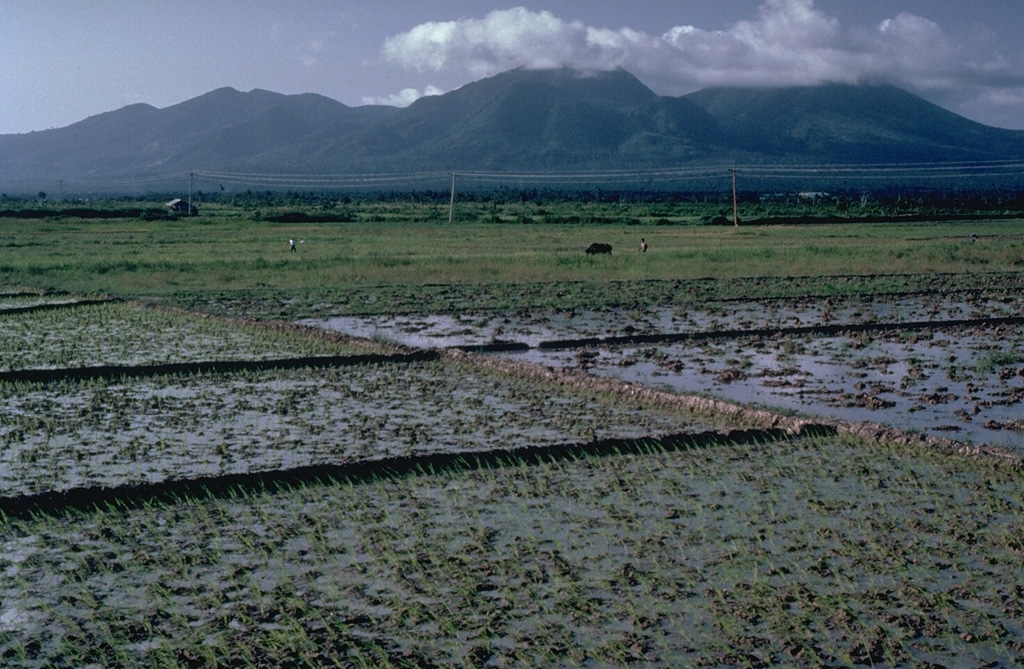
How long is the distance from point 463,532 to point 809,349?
822cm

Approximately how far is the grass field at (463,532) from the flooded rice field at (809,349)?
123cm

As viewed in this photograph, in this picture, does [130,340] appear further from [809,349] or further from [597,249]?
[597,249]

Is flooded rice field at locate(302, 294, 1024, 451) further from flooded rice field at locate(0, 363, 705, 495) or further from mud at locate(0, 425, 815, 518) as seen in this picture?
flooded rice field at locate(0, 363, 705, 495)

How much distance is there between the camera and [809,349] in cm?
1320

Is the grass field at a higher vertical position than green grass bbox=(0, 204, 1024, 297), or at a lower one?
lower

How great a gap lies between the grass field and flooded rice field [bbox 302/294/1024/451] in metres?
1.23

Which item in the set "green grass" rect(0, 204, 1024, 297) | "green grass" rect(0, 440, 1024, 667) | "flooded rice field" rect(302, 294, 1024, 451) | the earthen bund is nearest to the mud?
the earthen bund

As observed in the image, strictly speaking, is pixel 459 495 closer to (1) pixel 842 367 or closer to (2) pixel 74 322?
(1) pixel 842 367

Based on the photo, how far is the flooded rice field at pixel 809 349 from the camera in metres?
9.67

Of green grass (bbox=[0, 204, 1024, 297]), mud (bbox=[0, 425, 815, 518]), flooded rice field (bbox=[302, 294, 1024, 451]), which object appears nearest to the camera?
mud (bbox=[0, 425, 815, 518])

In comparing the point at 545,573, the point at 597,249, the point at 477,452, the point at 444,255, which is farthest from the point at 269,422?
the point at 597,249

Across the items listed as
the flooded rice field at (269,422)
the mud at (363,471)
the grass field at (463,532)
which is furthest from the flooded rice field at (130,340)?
the mud at (363,471)

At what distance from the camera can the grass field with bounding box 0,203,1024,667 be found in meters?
4.54

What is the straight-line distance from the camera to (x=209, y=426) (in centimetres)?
878
